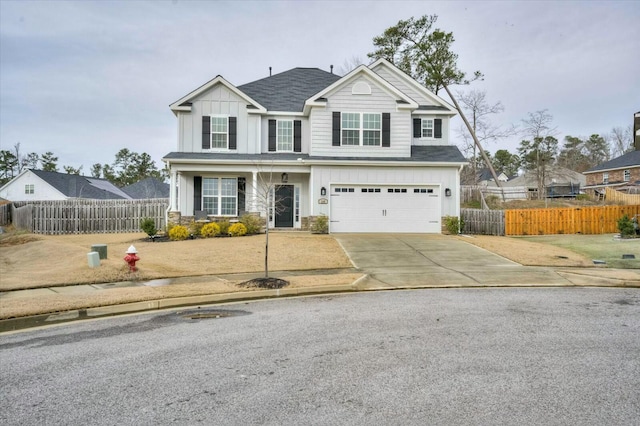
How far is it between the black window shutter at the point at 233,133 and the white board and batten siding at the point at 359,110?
366 cm

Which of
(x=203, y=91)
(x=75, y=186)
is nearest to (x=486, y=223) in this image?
(x=203, y=91)

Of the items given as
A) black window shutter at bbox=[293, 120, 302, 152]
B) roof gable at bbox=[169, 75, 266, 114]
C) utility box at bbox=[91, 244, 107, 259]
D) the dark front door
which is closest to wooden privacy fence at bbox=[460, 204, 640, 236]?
the dark front door

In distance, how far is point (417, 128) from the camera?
22875mm

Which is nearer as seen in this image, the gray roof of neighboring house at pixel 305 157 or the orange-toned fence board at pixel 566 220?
the gray roof of neighboring house at pixel 305 157

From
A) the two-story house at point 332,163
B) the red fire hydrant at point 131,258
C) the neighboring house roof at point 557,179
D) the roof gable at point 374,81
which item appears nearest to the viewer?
the red fire hydrant at point 131,258

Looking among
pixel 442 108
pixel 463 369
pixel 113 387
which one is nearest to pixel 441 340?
pixel 463 369

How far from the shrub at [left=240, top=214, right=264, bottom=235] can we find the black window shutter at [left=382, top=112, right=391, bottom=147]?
707 centimetres

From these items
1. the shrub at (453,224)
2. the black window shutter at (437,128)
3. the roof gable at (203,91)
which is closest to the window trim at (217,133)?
the roof gable at (203,91)

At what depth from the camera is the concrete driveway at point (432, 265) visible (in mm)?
10742

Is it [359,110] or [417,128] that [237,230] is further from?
[417,128]

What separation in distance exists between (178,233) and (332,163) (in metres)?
7.47

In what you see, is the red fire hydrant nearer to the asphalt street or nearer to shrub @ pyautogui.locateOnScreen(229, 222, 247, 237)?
the asphalt street

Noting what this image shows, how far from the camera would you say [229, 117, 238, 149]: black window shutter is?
2116 centimetres

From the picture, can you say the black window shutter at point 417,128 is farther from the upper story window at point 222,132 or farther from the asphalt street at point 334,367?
the asphalt street at point 334,367
